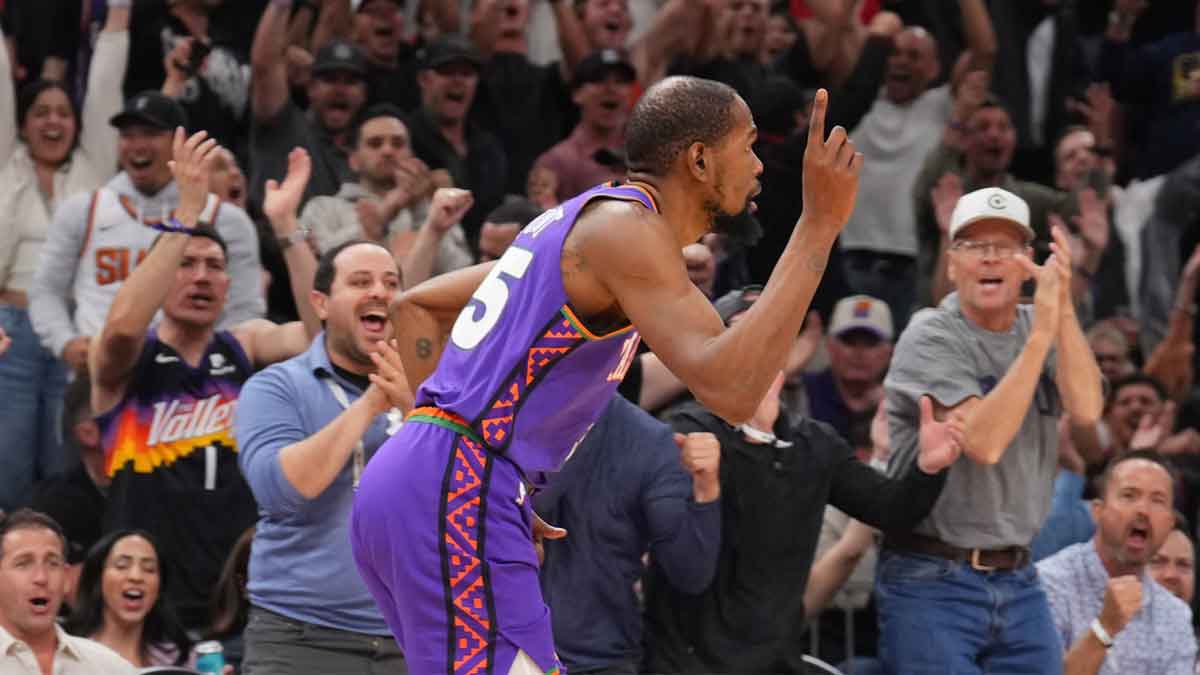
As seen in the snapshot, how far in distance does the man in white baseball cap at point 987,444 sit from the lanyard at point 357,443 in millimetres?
1771

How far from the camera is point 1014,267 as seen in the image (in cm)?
672

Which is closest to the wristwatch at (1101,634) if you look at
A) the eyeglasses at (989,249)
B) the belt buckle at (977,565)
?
the belt buckle at (977,565)

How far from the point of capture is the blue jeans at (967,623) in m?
6.57

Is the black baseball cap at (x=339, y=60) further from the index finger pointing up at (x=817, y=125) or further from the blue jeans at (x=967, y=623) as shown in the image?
the index finger pointing up at (x=817, y=125)

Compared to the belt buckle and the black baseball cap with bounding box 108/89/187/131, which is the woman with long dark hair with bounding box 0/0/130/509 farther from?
the belt buckle

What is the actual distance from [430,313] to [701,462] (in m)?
1.69

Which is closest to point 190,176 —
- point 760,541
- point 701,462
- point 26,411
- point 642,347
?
point 26,411

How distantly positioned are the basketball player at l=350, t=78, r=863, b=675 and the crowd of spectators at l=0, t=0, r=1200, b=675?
149 mm

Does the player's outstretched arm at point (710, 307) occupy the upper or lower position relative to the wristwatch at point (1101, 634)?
upper

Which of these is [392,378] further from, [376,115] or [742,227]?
[376,115]

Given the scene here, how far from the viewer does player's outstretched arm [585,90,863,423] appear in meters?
4.06

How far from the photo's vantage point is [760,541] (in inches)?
265

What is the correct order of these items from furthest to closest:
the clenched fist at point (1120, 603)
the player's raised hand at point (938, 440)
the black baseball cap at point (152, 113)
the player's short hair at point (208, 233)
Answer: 1. the black baseball cap at point (152, 113)
2. the player's short hair at point (208, 233)
3. the clenched fist at point (1120, 603)
4. the player's raised hand at point (938, 440)

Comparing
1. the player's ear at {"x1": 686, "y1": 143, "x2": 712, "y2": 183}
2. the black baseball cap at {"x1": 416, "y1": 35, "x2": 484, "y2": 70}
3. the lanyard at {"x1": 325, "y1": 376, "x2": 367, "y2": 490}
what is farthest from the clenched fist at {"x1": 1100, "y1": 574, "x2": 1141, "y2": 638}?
the black baseball cap at {"x1": 416, "y1": 35, "x2": 484, "y2": 70}
